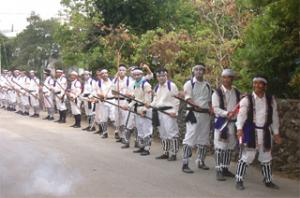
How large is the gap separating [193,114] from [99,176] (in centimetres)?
217

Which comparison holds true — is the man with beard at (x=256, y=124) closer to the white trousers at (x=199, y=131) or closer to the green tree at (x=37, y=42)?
the white trousers at (x=199, y=131)

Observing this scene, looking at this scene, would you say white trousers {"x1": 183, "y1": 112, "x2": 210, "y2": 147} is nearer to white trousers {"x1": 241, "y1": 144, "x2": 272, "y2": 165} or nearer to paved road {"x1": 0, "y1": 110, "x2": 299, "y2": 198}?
paved road {"x1": 0, "y1": 110, "x2": 299, "y2": 198}

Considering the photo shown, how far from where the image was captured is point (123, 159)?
12391 millimetres

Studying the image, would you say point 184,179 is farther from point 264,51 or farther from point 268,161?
point 264,51

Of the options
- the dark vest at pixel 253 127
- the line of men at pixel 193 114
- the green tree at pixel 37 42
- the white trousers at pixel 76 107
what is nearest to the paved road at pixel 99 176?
the line of men at pixel 193 114

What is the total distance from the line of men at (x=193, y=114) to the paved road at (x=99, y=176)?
36cm

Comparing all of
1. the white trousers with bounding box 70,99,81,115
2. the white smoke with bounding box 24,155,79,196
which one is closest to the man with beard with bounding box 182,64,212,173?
the white smoke with bounding box 24,155,79,196

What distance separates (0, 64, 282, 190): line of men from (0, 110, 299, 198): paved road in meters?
0.36

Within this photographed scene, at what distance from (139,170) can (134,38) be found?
436 inches

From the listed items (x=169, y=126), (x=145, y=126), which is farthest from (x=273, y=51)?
(x=145, y=126)

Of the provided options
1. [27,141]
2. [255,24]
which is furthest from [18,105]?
[255,24]

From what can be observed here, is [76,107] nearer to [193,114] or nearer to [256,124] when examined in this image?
[193,114]

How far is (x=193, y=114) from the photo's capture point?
1080 cm

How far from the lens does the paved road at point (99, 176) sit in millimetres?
8859
